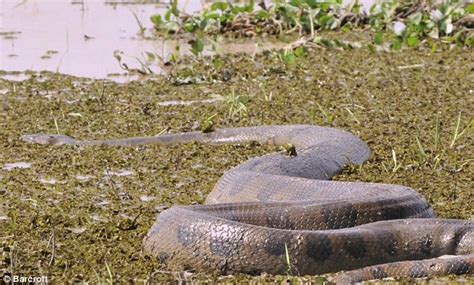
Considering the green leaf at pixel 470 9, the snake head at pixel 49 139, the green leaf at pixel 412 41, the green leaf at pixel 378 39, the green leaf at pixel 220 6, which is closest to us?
the snake head at pixel 49 139

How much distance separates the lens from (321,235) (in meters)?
4.34

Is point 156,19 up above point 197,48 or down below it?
below

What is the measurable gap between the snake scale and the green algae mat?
0.10 meters

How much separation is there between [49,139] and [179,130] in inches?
34.7

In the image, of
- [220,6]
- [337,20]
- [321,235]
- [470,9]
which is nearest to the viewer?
→ [321,235]

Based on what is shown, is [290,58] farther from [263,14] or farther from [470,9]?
[470,9]

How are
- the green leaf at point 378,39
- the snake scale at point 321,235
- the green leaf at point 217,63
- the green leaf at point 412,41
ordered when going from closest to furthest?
the snake scale at point 321,235
the green leaf at point 217,63
the green leaf at point 378,39
the green leaf at point 412,41

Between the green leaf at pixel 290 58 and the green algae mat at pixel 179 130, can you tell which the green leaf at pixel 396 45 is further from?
the green leaf at pixel 290 58

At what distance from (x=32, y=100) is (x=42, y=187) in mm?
2420

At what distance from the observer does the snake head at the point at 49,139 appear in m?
6.86

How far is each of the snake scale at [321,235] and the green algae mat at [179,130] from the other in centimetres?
10

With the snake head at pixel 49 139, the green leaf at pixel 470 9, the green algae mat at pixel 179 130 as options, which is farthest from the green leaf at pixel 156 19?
the snake head at pixel 49 139

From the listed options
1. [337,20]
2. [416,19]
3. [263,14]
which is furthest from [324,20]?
[416,19]

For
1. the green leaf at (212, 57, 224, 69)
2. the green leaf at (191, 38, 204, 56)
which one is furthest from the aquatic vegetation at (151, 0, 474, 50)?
the green leaf at (212, 57, 224, 69)
